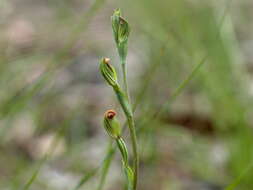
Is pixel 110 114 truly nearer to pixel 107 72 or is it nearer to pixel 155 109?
pixel 107 72

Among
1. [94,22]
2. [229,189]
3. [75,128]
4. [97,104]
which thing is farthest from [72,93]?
[229,189]

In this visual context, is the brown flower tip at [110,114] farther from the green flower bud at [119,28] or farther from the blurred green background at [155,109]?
the blurred green background at [155,109]

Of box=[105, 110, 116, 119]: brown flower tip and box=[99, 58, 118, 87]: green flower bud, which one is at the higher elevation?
box=[99, 58, 118, 87]: green flower bud

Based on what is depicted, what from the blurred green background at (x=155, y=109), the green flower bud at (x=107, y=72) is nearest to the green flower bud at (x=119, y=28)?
the green flower bud at (x=107, y=72)

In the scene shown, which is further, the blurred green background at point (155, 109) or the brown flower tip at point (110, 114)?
the blurred green background at point (155, 109)

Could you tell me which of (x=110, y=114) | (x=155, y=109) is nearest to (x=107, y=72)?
(x=110, y=114)

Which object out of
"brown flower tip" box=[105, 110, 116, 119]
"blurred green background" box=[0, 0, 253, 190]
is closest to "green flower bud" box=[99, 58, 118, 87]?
"brown flower tip" box=[105, 110, 116, 119]

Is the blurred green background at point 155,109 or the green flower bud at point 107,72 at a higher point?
the green flower bud at point 107,72

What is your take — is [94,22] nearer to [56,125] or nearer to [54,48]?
[54,48]

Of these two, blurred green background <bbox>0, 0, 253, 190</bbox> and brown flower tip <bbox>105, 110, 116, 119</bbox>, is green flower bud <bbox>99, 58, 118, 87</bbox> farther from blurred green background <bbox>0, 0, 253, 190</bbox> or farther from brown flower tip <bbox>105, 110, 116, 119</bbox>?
blurred green background <bbox>0, 0, 253, 190</bbox>
